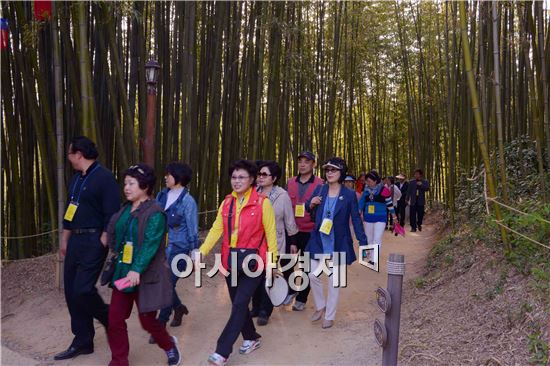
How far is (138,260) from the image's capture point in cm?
283

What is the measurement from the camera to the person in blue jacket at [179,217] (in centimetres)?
354

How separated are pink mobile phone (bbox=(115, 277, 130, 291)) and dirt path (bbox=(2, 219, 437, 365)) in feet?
2.18

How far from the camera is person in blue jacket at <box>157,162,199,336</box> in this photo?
3.54 meters

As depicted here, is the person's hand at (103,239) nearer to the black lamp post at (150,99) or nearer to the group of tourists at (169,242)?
the group of tourists at (169,242)

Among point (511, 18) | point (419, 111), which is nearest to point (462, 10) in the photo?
point (511, 18)

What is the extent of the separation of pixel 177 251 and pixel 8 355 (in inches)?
45.3

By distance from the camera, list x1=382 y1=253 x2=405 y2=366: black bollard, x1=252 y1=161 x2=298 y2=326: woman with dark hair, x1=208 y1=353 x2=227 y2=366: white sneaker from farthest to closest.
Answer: x1=252 y1=161 x2=298 y2=326: woman with dark hair, x1=208 y1=353 x2=227 y2=366: white sneaker, x1=382 y1=253 x2=405 y2=366: black bollard

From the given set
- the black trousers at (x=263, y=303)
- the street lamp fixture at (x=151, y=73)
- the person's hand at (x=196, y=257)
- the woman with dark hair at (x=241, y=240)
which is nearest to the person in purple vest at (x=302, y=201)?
the black trousers at (x=263, y=303)

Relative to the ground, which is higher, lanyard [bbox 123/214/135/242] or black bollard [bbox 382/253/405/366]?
lanyard [bbox 123/214/135/242]

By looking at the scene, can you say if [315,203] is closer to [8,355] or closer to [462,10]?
[462,10]

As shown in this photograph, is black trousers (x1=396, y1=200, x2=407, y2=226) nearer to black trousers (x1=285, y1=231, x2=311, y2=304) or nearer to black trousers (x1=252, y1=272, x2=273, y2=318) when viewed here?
black trousers (x1=285, y1=231, x2=311, y2=304)

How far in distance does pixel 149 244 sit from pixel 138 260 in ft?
0.32

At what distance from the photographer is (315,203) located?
3951 millimetres

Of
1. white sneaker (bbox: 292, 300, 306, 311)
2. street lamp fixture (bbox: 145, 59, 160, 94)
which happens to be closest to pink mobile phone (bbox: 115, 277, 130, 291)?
white sneaker (bbox: 292, 300, 306, 311)
